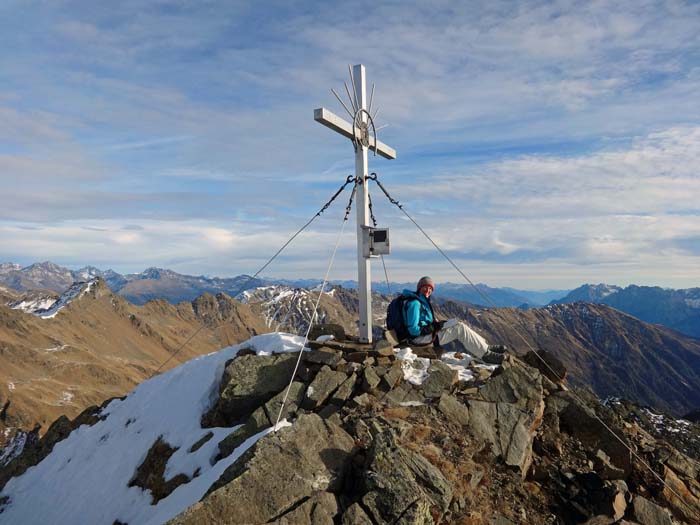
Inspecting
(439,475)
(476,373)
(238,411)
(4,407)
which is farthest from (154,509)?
(4,407)

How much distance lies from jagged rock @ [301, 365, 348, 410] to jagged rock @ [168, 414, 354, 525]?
2.14 m

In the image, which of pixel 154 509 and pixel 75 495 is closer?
pixel 154 509

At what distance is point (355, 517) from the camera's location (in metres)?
8.42

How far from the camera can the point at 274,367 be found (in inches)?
583

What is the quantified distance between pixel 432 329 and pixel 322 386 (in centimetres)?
508

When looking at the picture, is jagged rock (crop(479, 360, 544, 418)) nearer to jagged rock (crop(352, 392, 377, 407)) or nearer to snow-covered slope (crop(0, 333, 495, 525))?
snow-covered slope (crop(0, 333, 495, 525))

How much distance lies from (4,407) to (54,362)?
42909 millimetres

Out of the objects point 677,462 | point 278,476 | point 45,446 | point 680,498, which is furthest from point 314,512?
point 45,446

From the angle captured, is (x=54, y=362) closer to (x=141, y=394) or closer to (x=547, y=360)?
(x=141, y=394)

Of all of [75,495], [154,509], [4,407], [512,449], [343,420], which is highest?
[343,420]

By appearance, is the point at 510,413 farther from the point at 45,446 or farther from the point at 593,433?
the point at 45,446

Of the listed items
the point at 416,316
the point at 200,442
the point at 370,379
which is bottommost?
the point at 200,442

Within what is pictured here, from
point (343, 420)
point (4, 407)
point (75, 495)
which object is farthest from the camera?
point (4, 407)

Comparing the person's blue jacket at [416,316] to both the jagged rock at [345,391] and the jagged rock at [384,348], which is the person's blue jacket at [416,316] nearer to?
the jagged rock at [384,348]
